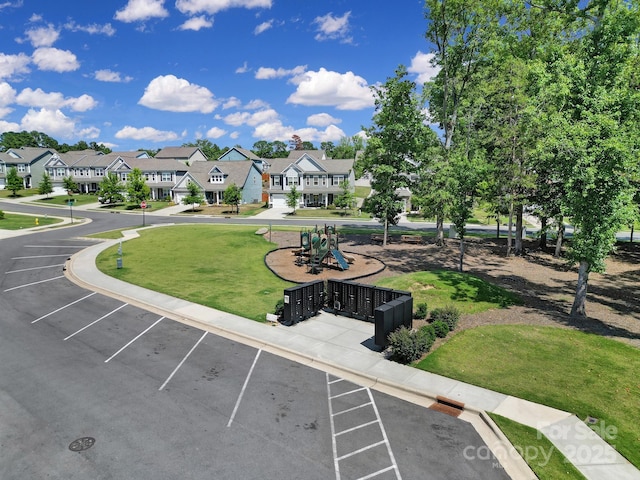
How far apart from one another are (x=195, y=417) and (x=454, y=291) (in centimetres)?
1550

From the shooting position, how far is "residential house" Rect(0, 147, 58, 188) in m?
96.9

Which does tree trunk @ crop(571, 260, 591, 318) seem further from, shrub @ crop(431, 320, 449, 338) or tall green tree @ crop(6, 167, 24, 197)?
tall green tree @ crop(6, 167, 24, 197)

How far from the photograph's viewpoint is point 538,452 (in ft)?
32.4

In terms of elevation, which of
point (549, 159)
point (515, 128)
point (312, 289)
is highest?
point (515, 128)

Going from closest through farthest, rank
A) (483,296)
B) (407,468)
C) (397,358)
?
1. (407,468)
2. (397,358)
3. (483,296)

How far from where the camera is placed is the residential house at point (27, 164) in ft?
318

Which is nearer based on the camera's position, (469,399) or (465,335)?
(469,399)

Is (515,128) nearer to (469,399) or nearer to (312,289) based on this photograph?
(312,289)

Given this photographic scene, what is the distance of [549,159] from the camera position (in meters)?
17.4

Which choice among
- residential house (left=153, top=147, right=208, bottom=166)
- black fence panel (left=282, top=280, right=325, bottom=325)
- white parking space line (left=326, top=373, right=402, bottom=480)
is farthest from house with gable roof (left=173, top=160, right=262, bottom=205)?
white parking space line (left=326, top=373, right=402, bottom=480)

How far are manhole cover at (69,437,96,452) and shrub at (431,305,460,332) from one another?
44.0 ft

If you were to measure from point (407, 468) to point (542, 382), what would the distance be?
652 centimetres

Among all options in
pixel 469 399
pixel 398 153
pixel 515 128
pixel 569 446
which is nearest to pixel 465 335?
pixel 469 399

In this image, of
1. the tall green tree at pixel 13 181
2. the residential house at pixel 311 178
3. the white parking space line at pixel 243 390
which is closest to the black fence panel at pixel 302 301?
the white parking space line at pixel 243 390
